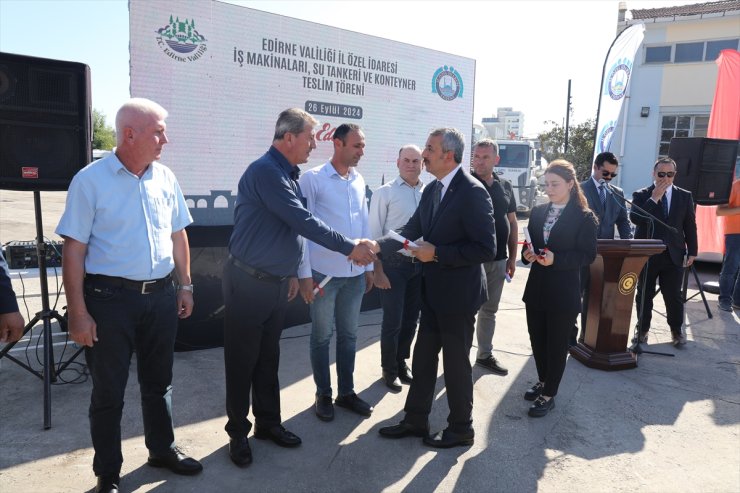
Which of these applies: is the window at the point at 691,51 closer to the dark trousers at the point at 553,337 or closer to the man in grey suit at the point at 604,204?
the man in grey suit at the point at 604,204

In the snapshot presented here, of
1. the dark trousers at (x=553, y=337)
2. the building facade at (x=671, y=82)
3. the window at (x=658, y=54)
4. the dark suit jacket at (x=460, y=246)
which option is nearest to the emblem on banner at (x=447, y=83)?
the dark trousers at (x=553, y=337)

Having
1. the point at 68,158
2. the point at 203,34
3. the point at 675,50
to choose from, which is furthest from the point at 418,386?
the point at 675,50

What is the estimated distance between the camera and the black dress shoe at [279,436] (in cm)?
294

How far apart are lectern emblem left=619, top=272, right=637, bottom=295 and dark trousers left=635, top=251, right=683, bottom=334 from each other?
612 millimetres

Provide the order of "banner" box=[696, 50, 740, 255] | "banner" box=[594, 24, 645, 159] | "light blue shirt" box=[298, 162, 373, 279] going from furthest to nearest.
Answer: "banner" box=[594, 24, 645, 159]
"banner" box=[696, 50, 740, 255]
"light blue shirt" box=[298, 162, 373, 279]

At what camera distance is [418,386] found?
3049 mm

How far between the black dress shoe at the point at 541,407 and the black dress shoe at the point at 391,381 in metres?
0.97

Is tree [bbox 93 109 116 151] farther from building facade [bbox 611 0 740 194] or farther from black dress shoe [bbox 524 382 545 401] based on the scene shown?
black dress shoe [bbox 524 382 545 401]

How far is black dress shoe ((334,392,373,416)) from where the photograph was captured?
11.1 ft

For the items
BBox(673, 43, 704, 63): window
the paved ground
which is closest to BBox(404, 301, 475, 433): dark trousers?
the paved ground

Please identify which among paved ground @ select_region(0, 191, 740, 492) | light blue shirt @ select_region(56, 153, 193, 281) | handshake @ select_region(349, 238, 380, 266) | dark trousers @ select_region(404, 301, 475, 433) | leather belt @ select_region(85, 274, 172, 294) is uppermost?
Answer: light blue shirt @ select_region(56, 153, 193, 281)

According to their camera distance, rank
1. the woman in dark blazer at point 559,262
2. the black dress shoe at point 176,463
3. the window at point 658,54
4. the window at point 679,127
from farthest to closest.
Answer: the window at point 658,54
the window at point 679,127
the woman in dark blazer at point 559,262
the black dress shoe at point 176,463

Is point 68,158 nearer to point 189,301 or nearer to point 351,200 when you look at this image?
point 189,301

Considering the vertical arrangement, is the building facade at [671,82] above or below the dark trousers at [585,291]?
above
